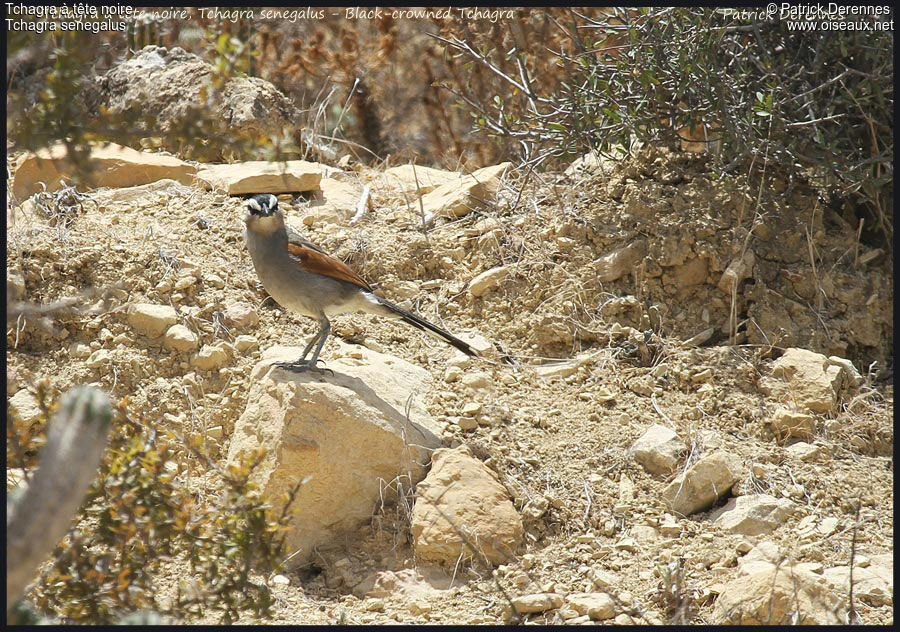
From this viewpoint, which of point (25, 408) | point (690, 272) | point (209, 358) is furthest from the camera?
point (690, 272)

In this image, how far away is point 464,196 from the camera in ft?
22.5

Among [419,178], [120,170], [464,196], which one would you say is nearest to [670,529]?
[464,196]

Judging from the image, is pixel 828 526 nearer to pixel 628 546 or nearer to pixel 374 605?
pixel 628 546

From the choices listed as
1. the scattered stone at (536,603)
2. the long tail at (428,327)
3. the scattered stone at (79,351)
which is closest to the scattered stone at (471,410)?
the long tail at (428,327)

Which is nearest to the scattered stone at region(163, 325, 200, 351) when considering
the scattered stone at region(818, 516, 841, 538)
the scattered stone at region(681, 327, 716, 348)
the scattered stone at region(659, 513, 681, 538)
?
the scattered stone at region(659, 513, 681, 538)

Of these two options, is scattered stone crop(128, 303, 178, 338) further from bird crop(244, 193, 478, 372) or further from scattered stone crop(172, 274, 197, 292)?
bird crop(244, 193, 478, 372)

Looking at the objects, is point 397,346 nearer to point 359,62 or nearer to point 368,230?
point 368,230

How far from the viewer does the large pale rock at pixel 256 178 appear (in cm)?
680

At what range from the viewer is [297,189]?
7.00 m

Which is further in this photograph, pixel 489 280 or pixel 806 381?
pixel 489 280

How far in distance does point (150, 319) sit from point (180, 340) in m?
0.23

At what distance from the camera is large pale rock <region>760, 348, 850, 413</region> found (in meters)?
5.30

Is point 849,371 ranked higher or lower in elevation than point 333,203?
lower

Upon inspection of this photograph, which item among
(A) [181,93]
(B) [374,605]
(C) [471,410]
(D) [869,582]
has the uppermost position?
(A) [181,93]
